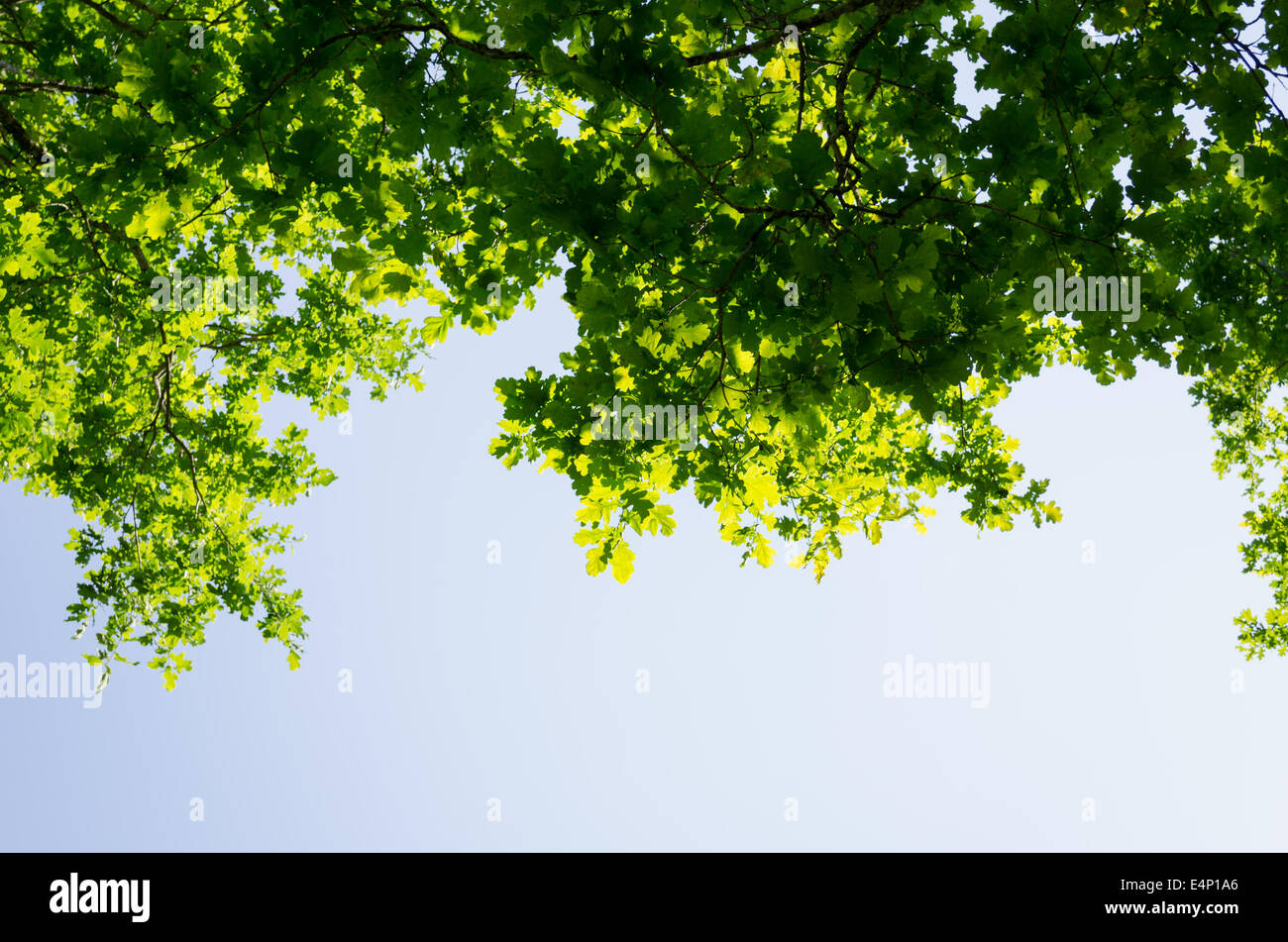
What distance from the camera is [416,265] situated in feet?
12.6

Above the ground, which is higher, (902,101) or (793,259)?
(902,101)

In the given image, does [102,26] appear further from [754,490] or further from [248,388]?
[754,490]

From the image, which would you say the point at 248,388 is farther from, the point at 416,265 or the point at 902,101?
the point at 902,101

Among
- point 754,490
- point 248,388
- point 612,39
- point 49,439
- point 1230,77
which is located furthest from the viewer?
point 248,388

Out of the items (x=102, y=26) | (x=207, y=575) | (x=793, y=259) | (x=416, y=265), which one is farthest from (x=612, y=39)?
(x=207, y=575)

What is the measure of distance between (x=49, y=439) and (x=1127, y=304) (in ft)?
33.7

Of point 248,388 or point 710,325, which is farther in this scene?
point 248,388

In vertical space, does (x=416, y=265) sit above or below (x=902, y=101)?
below

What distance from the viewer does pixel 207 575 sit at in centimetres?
890

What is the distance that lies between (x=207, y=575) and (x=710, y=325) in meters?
7.85
